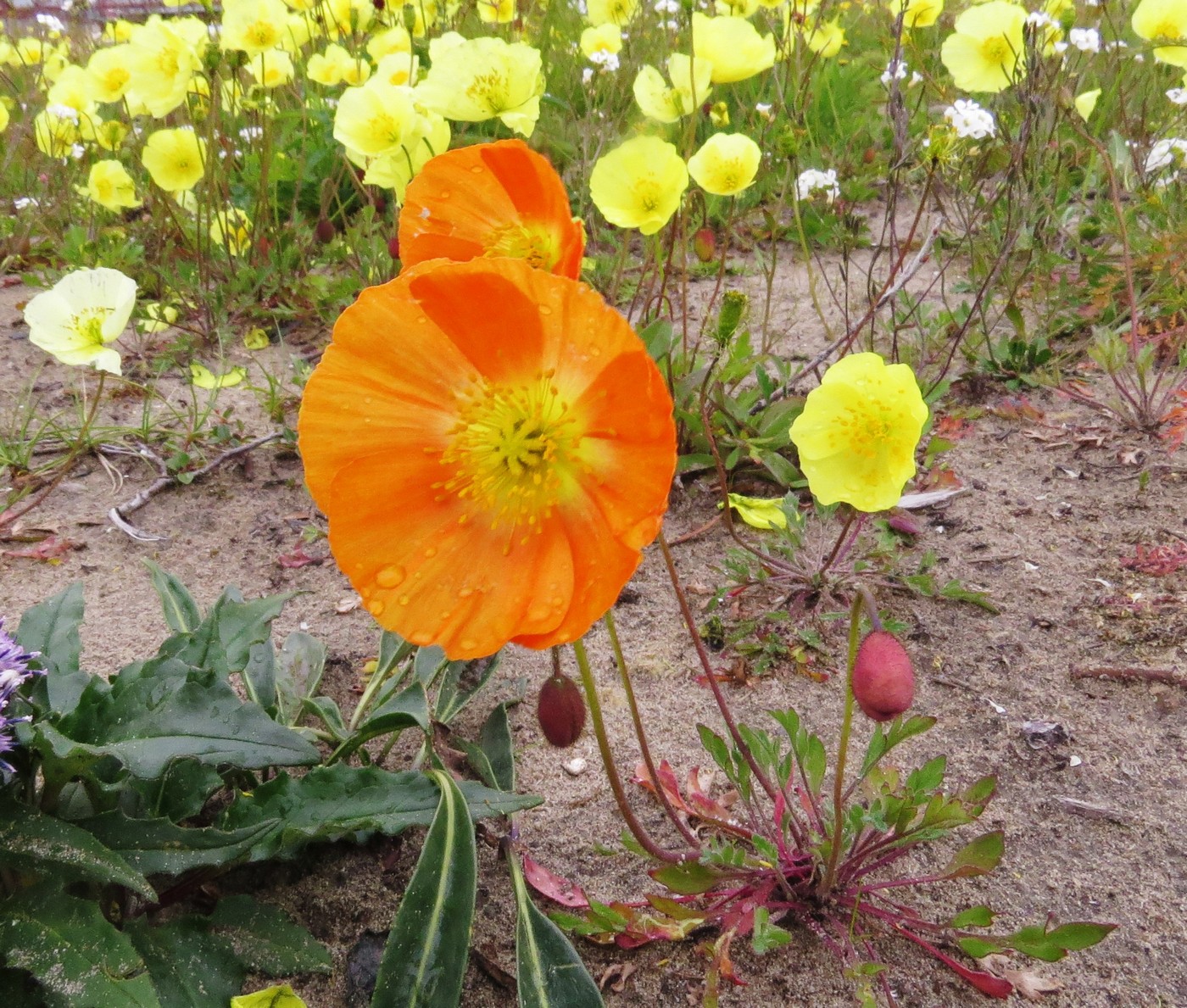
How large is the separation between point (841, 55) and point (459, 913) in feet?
18.1

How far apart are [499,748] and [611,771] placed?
0.38 metres

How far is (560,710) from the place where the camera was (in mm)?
1239

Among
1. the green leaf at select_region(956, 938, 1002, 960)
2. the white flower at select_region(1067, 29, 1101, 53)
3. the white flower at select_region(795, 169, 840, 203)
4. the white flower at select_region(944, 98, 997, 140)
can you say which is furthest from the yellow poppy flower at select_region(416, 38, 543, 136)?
the white flower at select_region(1067, 29, 1101, 53)

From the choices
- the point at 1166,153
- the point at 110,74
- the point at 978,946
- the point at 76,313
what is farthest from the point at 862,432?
the point at 110,74

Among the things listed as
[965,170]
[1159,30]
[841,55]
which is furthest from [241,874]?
[841,55]

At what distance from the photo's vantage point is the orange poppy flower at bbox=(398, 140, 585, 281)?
110 cm

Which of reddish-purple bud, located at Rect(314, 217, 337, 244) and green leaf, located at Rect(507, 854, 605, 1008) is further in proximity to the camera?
reddish-purple bud, located at Rect(314, 217, 337, 244)

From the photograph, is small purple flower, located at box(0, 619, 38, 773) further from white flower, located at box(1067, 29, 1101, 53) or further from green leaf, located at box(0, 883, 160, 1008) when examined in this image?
white flower, located at box(1067, 29, 1101, 53)

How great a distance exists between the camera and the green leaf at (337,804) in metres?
1.20

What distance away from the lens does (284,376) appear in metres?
3.01

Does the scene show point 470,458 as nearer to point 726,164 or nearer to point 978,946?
point 978,946

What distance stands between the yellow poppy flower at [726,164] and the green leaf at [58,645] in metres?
1.67

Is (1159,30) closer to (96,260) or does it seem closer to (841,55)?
(841,55)

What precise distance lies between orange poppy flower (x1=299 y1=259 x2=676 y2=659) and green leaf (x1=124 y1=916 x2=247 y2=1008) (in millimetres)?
553
